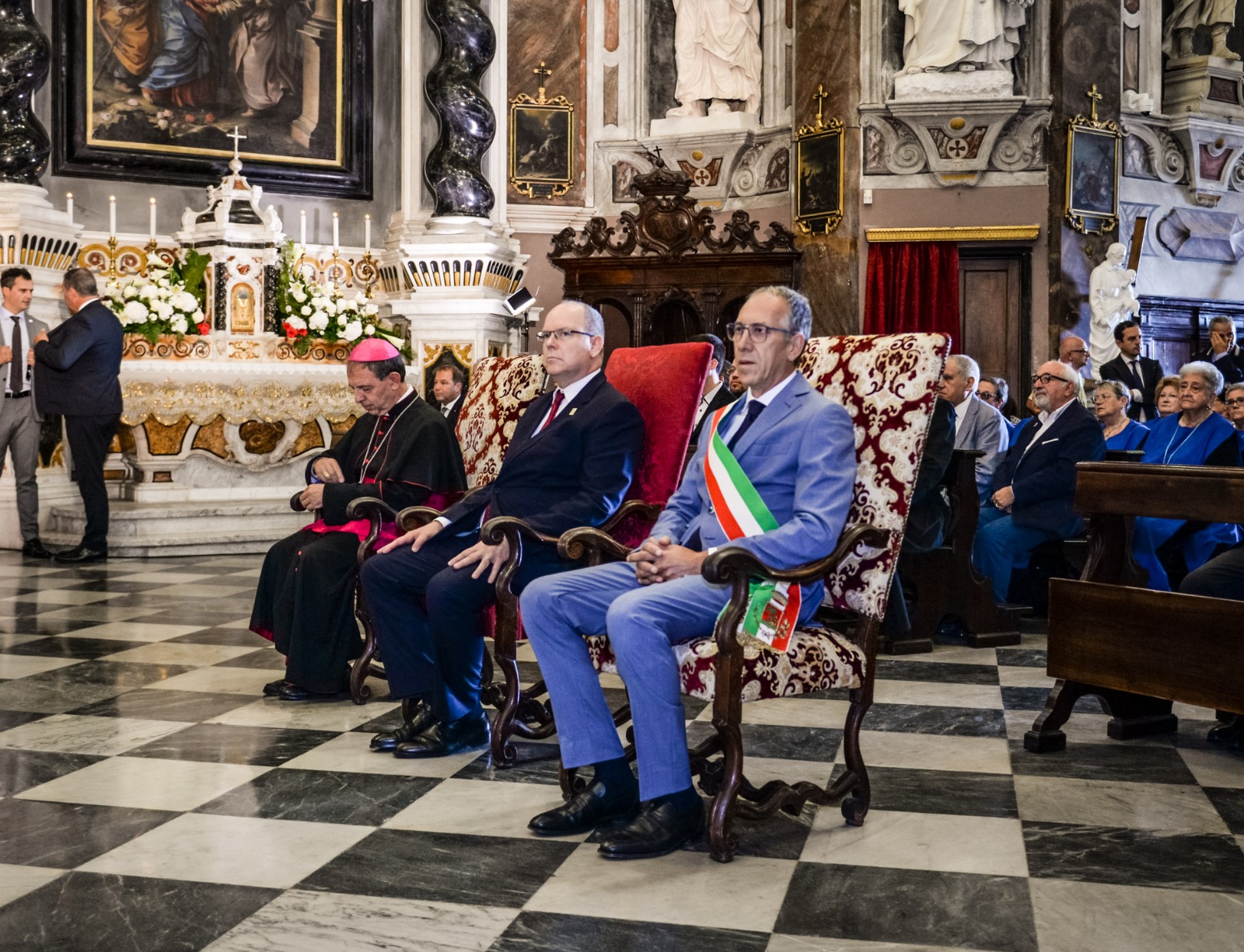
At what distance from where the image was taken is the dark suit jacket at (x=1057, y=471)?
17.3ft

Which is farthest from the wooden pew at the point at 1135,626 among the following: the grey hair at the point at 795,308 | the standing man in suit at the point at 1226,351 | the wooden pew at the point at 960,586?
the standing man in suit at the point at 1226,351

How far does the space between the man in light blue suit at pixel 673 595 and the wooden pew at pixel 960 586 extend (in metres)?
2.36

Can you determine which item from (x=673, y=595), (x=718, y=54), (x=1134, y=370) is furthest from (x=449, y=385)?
(x=718, y=54)

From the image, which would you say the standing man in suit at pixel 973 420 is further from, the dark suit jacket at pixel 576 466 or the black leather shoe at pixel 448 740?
the black leather shoe at pixel 448 740

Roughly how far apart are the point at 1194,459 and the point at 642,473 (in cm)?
249

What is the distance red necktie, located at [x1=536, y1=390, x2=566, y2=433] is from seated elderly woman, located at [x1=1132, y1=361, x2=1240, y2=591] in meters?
2.54

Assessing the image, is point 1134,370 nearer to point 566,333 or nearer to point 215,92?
point 566,333

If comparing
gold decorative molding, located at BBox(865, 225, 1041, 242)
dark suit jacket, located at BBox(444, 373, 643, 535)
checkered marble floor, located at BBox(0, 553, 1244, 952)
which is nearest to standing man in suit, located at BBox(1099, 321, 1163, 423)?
gold decorative molding, located at BBox(865, 225, 1041, 242)

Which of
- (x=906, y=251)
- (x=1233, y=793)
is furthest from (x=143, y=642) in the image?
(x=906, y=251)

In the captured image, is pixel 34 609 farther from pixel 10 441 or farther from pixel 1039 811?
pixel 1039 811

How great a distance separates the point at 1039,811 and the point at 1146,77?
34.5 feet

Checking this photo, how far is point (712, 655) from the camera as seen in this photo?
2.66 m

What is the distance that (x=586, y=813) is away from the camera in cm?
277

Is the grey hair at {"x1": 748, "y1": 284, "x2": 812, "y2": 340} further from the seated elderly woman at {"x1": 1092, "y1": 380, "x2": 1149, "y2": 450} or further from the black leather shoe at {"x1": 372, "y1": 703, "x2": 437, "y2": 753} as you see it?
the seated elderly woman at {"x1": 1092, "y1": 380, "x2": 1149, "y2": 450}
